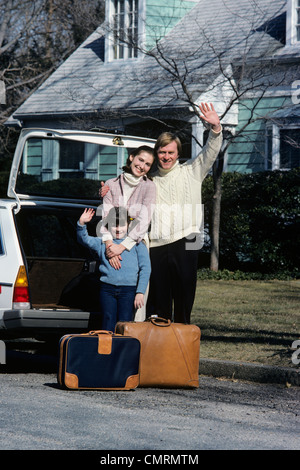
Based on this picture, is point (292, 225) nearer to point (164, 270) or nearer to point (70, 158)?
point (70, 158)

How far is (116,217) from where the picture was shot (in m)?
7.37

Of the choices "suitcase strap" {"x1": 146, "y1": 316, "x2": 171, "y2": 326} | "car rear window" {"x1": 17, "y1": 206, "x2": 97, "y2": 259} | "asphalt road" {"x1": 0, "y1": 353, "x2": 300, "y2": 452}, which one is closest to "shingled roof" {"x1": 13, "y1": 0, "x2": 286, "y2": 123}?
"car rear window" {"x1": 17, "y1": 206, "x2": 97, "y2": 259}

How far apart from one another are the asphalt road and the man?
93 cm

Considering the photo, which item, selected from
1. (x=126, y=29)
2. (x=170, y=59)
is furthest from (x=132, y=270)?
(x=126, y=29)

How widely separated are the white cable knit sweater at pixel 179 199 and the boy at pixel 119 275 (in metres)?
0.25

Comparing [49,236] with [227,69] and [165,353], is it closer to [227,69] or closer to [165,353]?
[165,353]

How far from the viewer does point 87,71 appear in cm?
2348

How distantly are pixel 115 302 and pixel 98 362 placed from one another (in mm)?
757

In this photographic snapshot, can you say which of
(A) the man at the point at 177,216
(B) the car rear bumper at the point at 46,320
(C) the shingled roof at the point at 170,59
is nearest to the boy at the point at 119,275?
(A) the man at the point at 177,216

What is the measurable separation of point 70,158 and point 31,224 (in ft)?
37.8

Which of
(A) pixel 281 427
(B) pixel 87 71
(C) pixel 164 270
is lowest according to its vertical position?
(A) pixel 281 427

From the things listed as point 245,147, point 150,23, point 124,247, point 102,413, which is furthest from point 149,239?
point 150,23

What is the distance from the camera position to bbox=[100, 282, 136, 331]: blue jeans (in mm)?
7297

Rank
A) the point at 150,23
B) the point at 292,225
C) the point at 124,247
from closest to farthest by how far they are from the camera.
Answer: the point at 124,247, the point at 292,225, the point at 150,23
